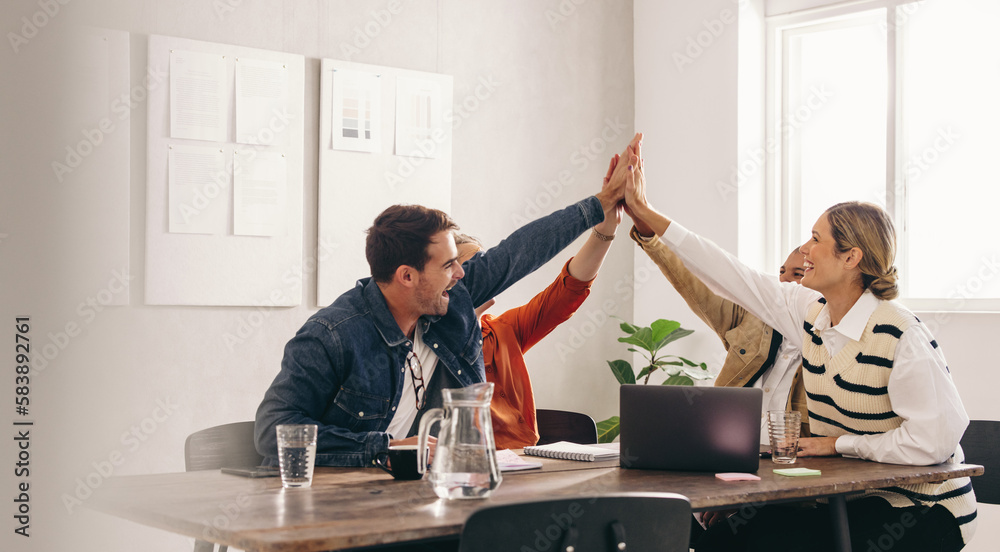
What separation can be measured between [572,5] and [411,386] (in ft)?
9.57

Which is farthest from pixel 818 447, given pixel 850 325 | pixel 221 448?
pixel 221 448

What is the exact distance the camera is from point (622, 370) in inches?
174

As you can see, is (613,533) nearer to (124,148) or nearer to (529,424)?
(529,424)

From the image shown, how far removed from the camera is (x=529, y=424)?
2785mm

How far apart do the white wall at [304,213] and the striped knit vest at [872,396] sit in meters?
1.87

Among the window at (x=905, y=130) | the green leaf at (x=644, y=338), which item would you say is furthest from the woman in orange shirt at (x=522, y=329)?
the window at (x=905, y=130)

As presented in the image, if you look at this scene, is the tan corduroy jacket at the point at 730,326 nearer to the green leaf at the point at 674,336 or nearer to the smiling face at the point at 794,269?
the smiling face at the point at 794,269

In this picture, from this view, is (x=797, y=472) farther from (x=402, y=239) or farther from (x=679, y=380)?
(x=679, y=380)

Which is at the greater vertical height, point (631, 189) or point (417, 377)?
point (631, 189)

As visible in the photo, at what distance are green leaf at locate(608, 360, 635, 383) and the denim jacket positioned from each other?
200 cm

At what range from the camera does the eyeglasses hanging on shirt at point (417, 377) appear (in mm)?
2268

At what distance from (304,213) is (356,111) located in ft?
1.58

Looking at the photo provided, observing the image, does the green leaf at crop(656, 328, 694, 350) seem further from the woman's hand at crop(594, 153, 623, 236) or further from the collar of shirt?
the collar of shirt

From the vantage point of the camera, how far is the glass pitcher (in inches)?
60.7
